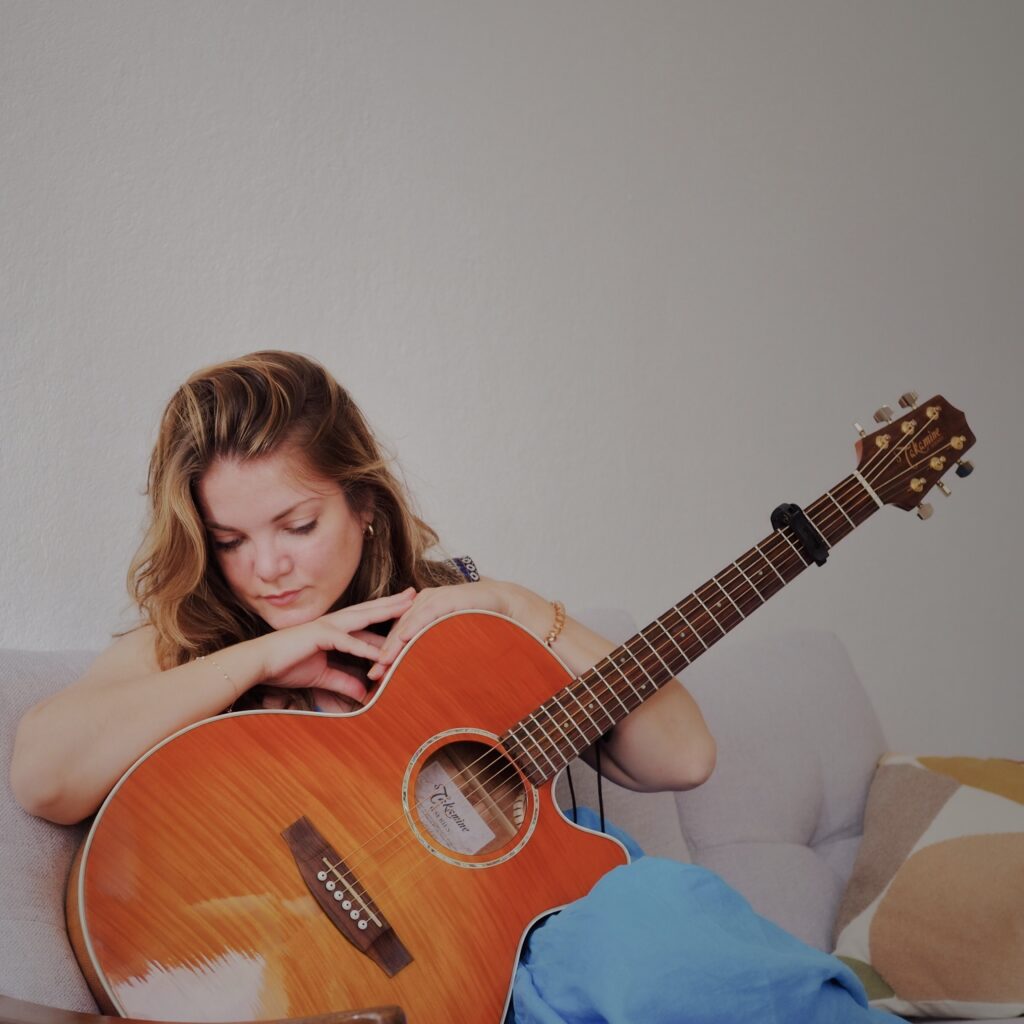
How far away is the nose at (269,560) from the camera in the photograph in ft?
4.81

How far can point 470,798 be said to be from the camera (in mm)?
1361

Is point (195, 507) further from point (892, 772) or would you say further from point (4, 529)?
point (892, 772)

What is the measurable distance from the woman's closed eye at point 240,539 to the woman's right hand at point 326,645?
0.12m

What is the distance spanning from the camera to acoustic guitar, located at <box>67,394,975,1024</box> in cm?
113

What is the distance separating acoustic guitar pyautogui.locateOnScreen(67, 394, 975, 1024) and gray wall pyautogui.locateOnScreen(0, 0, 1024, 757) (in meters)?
0.76

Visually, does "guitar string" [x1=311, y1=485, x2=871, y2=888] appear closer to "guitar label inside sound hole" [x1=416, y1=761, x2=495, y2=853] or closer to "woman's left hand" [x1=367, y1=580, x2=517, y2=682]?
"guitar label inside sound hole" [x1=416, y1=761, x2=495, y2=853]

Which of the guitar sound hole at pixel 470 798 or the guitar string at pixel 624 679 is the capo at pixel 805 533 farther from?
the guitar sound hole at pixel 470 798

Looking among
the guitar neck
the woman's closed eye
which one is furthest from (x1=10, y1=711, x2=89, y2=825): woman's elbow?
the guitar neck

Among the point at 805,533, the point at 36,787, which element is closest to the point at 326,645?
the point at 36,787

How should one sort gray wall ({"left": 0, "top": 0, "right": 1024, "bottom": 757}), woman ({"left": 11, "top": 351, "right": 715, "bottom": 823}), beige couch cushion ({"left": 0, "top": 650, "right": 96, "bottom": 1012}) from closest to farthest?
beige couch cushion ({"left": 0, "top": 650, "right": 96, "bottom": 1012}) < woman ({"left": 11, "top": 351, "right": 715, "bottom": 823}) < gray wall ({"left": 0, "top": 0, "right": 1024, "bottom": 757})

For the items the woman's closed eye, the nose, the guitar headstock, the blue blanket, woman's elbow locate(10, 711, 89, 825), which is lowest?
the blue blanket

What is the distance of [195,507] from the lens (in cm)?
147

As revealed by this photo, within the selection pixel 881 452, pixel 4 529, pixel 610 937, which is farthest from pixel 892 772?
pixel 4 529

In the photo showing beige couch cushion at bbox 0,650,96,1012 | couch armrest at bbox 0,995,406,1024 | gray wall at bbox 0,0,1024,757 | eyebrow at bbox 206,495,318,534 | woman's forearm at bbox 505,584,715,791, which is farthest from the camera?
gray wall at bbox 0,0,1024,757
